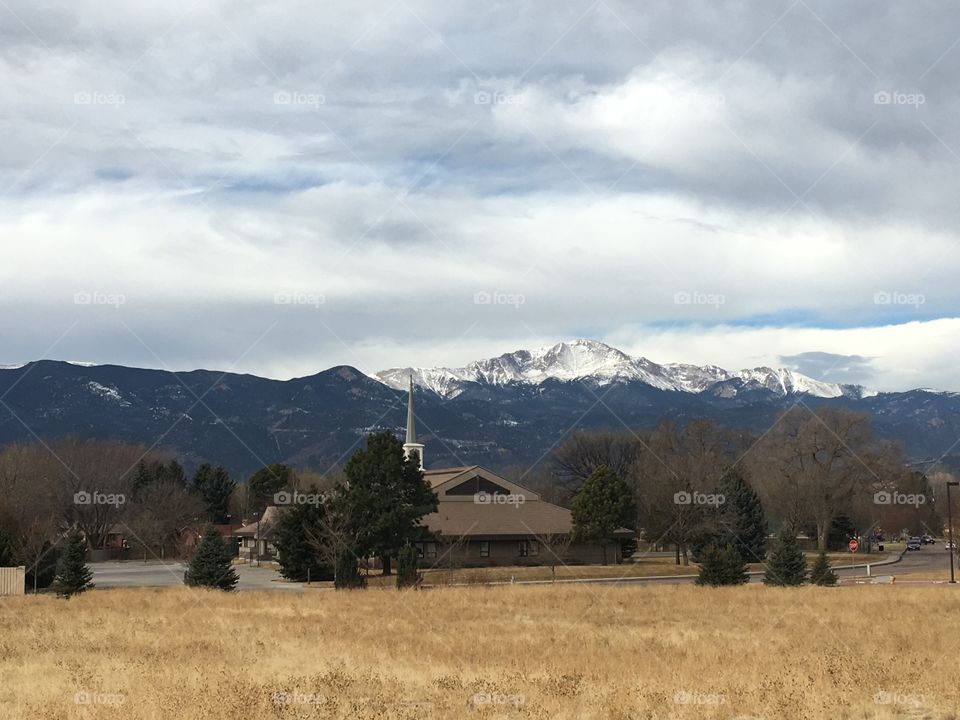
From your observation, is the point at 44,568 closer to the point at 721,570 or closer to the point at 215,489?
the point at 721,570

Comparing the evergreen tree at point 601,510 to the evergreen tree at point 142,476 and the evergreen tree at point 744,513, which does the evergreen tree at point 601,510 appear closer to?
the evergreen tree at point 744,513

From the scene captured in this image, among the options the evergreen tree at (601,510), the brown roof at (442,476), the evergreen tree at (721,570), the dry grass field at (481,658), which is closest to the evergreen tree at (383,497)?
the dry grass field at (481,658)

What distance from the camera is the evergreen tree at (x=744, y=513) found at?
75.7 meters

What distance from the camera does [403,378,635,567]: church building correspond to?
6762 cm

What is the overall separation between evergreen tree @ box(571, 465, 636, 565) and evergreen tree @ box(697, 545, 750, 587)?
23431 millimetres

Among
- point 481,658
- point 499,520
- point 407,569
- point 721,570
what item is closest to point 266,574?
point 499,520

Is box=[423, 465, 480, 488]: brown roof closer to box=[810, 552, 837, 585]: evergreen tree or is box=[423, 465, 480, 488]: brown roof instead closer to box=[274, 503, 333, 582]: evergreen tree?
box=[274, 503, 333, 582]: evergreen tree

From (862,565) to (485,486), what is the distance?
1158 inches

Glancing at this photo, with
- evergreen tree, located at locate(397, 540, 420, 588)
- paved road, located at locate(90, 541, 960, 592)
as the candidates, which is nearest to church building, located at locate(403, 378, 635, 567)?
paved road, located at locate(90, 541, 960, 592)

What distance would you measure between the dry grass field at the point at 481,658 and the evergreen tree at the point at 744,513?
37.2 m

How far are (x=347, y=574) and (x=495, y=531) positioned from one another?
23.2m

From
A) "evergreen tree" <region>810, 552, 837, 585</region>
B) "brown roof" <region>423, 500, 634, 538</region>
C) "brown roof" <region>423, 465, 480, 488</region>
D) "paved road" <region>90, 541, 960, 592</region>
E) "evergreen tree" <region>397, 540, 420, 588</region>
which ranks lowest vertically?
"paved road" <region>90, 541, 960, 592</region>

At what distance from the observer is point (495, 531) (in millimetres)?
69875

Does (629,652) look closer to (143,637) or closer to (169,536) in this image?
(143,637)
